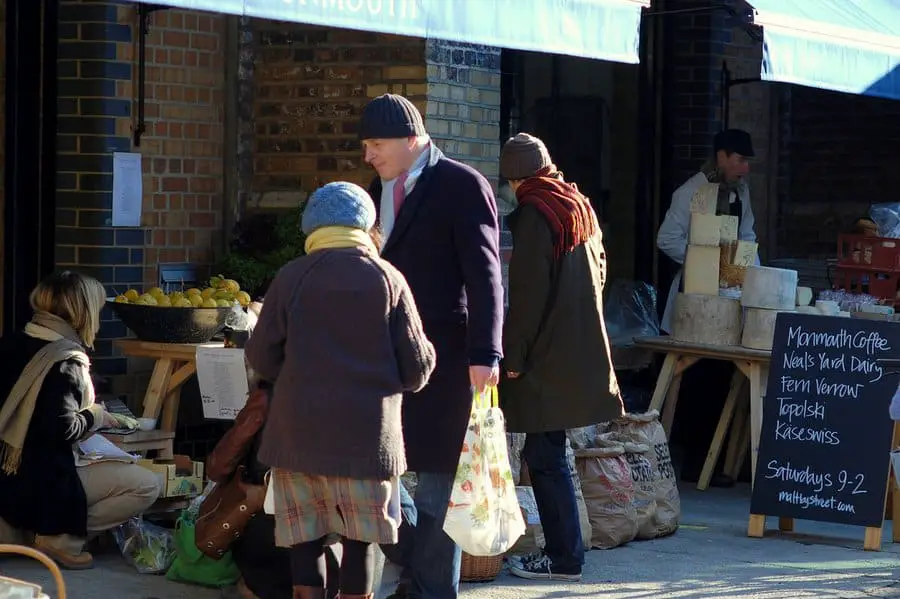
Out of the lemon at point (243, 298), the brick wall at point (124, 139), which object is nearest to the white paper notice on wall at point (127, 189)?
the brick wall at point (124, 139)

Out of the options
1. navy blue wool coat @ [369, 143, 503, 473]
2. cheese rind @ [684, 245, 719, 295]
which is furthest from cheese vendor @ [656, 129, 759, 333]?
navy blue wool coat @ [369, 143, 503, 473]

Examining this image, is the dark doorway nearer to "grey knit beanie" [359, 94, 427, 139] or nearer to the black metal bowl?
the black metal bowl

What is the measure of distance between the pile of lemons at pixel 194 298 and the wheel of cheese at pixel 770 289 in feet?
8.45

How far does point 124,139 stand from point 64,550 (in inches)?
78.0

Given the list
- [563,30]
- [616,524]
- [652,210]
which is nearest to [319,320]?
[563,30]

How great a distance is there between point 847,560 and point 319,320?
11.0 ft

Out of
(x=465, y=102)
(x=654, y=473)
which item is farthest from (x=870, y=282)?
(x=465, y=102)

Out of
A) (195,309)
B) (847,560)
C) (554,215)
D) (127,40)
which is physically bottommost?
(847,560)

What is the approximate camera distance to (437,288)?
5238mm

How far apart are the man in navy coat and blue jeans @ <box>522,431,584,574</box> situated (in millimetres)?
1021

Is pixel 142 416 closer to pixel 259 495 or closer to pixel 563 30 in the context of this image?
pixel 259 495

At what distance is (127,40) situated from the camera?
716cm

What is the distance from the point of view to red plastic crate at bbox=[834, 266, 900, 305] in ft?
29.2

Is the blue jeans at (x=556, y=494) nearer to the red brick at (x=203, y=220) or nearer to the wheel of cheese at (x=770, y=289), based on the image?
the wheel of cheese at (x=770, y=289)
